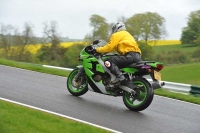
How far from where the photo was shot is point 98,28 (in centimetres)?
6203

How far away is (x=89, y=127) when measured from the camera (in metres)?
7.09

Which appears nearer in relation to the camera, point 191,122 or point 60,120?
point 60,120

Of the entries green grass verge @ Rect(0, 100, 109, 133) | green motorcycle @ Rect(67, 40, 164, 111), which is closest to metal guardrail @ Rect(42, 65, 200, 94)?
green motorcycle @ Rect(67, 40, 164, 111)

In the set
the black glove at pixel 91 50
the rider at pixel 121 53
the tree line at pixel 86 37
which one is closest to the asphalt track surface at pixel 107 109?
the rider at pixel 121 53

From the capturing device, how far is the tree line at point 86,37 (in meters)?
48.9

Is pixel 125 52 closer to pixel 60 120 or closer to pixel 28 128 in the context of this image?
pixel 60 120

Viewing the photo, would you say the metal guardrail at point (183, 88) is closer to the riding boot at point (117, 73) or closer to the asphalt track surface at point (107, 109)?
the asphalt track surface at point (107, 109)

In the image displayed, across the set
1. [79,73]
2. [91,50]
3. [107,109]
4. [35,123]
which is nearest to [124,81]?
[107,109]

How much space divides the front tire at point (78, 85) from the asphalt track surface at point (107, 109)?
0.14 m

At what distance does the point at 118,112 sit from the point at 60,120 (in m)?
1.99

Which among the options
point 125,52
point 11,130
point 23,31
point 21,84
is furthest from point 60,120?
point 23,31

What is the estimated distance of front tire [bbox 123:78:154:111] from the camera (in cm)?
884

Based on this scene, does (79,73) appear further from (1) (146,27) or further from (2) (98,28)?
(1) (146,27)

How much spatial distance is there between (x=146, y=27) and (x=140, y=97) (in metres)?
55.5
